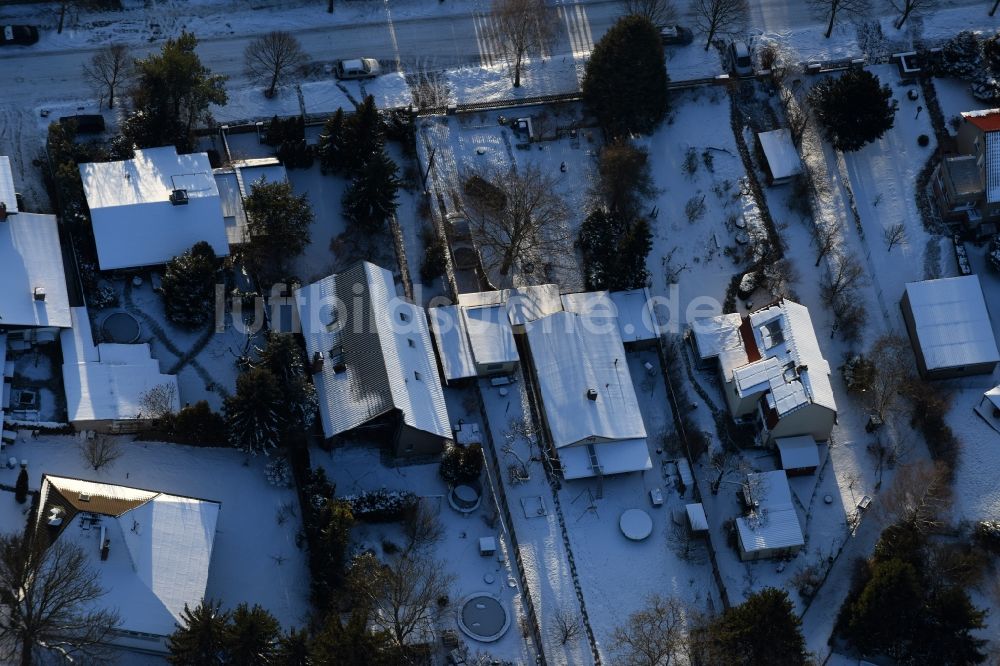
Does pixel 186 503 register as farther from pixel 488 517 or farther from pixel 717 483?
pixel 717 483

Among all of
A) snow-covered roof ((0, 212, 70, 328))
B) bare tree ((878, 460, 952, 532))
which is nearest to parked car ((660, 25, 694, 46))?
bare tree ((878, 460, 952, 532))

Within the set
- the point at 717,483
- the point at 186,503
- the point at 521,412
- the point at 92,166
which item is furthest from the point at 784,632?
the point at 92,166

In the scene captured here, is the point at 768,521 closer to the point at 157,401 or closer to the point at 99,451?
the point at 157,401

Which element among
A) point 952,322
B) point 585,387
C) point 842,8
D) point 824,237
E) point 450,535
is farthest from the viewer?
point 842,8

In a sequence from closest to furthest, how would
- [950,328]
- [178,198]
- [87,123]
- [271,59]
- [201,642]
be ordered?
[201,642] < [178,198] < [950,328] < [87,123] < [271,59]

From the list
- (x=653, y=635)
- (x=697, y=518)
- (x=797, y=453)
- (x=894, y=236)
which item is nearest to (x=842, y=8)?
(x=894, y=236)

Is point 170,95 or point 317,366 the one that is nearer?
point 317,366

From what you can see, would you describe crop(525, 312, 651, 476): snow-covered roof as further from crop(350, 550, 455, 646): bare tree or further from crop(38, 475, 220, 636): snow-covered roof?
crop(38, 475, 220, 636): snow-covered roof
